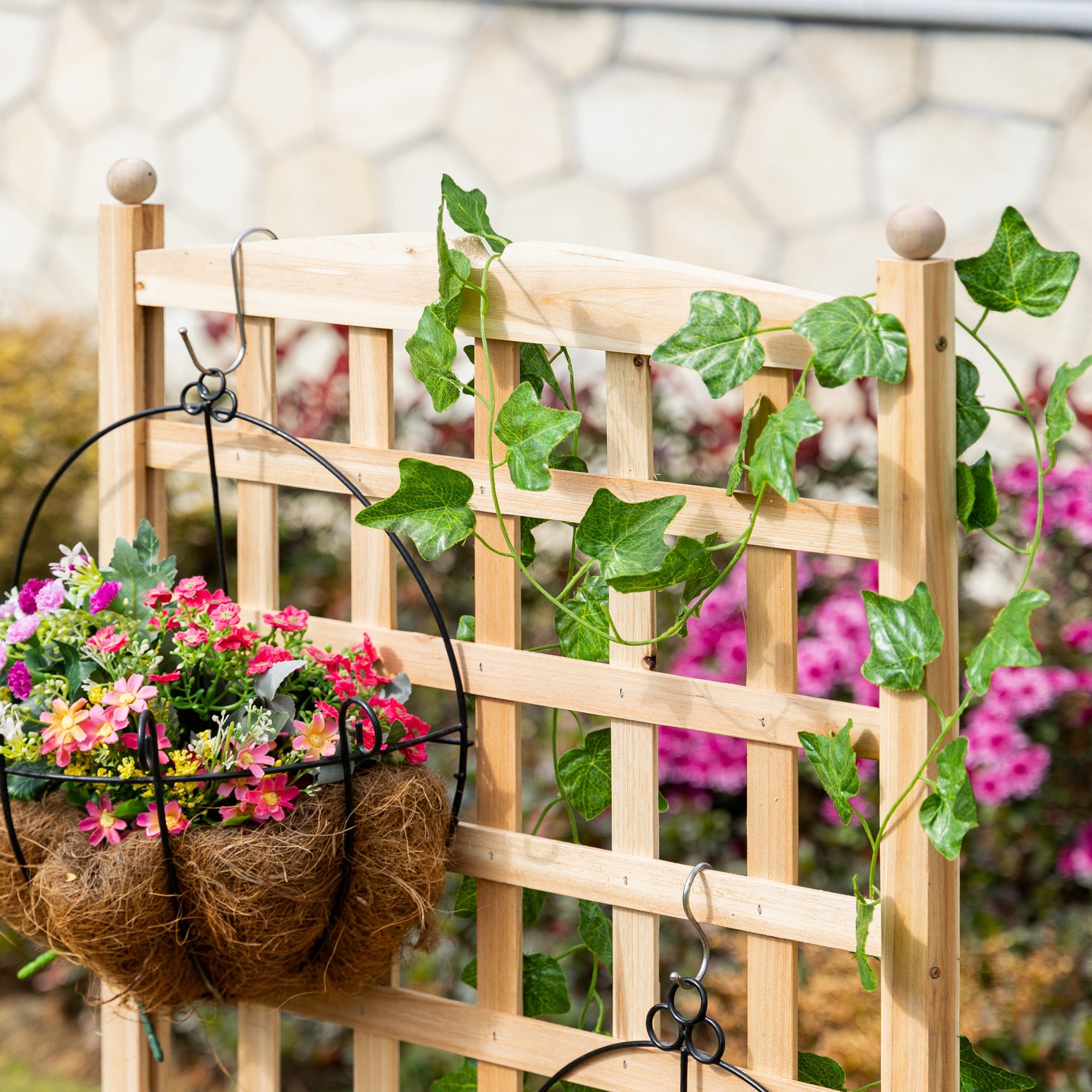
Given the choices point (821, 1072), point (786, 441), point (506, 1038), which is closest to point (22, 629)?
point (506, 1038)

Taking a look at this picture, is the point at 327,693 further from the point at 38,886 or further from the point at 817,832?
the point at 817,832

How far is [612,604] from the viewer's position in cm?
107

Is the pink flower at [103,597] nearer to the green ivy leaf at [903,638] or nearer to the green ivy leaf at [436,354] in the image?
the green ivy leaf at [436,354]

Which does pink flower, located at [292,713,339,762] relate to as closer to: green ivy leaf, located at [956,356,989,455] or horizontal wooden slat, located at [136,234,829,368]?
horizontal wooden slat, located at [136,234,829,368]

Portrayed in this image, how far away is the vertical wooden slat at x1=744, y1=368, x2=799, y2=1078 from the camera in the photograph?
3.27ft

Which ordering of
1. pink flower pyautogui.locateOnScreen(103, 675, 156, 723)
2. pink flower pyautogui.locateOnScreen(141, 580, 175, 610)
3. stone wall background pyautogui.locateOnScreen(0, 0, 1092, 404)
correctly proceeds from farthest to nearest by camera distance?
stone wall background pyautogui.locateOnScreen(0, 0, 1092, 404)
pink flower pyautogui.locateOnScreen(141, 580, 175, 610)
pink flower pyautogui.locateOnScreen(103, 675, 156, 723)

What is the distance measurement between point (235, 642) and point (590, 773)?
0.33 metres

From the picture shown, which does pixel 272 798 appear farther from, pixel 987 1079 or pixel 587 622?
pixel 987 1079

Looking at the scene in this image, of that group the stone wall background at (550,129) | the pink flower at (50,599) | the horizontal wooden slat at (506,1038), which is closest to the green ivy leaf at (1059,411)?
the horizontal wooden slat at (506,1038)

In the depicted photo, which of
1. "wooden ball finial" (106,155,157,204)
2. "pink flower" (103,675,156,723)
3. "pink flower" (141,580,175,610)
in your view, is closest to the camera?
"pink flower" (103,675,156,723)

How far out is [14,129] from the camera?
350cm

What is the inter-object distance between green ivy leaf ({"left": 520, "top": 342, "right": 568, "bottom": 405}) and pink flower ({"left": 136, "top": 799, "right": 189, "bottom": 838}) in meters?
0.45

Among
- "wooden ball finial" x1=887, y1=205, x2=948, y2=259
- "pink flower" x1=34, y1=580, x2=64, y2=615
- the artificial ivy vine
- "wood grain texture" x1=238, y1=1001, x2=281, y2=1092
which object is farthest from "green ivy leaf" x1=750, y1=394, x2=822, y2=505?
"wood grain texture" x1=238, y1=1001, x2=281, y2=1092

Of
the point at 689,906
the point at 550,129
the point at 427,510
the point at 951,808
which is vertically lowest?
the point at 689,906
